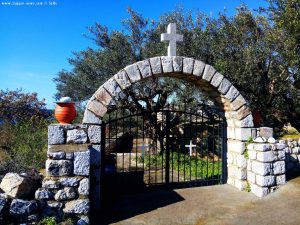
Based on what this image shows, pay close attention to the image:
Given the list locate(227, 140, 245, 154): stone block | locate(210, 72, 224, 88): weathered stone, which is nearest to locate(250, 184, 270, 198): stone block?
locate(227, 140, 245, 154): stone block

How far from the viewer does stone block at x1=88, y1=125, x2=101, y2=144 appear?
Result: 17.5 ft

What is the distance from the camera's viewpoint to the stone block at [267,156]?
5.93 metres

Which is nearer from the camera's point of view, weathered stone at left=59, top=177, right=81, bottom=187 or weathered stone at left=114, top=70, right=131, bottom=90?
weathered stone at left=59, top=177, right=81, bottom=187

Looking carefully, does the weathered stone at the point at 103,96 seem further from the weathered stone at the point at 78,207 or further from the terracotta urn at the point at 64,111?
the weathered stone at the point at 78,207

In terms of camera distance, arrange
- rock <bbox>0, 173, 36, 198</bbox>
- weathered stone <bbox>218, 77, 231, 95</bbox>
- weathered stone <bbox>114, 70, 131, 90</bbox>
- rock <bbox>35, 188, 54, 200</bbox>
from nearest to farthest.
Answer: rock <bbox>0, 173, 36, 198</bbox> < rock <bbox>35, 188, 54, 200</bbox> < weathered stone <bbox>114, 70, 131, 90</bbox> < weathered stone <bbox>218, 77, 231, 95</bbox>

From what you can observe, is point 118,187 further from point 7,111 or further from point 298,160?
point 7,111

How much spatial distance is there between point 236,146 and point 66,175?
394 centimetres

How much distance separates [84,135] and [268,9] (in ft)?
21.1

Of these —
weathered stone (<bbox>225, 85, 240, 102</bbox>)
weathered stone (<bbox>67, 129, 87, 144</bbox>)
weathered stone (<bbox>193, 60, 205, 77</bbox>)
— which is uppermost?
weathered stone (<bbox>193, 60, 205, 77</bbox>)

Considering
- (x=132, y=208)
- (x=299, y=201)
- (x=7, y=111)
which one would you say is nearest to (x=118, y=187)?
(x=132, y=208)

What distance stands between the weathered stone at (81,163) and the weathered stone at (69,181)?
11 centimetres

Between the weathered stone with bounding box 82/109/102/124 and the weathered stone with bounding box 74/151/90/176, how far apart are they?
2.65 ft

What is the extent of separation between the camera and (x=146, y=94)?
1104 centimetres

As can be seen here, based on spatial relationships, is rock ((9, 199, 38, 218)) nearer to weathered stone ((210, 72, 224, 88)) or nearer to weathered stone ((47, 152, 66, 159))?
weathered stone ((47, 152, 66, 159))
